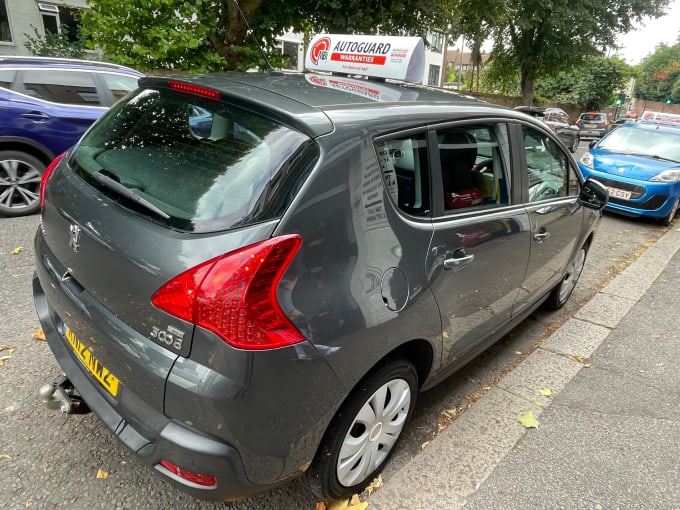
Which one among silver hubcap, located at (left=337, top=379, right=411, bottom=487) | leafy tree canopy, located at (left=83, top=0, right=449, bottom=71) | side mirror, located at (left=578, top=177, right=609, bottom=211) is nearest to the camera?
silver hubcap, located at (left=337, top=379, right=411, bottom=487)

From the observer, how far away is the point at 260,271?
1462 millimetres

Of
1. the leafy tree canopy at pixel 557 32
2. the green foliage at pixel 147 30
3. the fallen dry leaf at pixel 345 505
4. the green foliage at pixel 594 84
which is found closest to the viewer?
the fallen dry leaf at pixel 345 505

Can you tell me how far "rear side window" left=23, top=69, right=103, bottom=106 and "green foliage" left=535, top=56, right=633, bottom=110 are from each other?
40978 millimetres

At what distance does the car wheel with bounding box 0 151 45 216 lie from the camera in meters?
4.96

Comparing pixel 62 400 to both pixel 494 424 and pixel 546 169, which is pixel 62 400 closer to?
pixel 494 424

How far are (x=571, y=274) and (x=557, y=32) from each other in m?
23.2

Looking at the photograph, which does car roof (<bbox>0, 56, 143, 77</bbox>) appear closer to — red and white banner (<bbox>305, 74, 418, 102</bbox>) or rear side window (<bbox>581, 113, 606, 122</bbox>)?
red and white banner (<bbox>305, 74, 418, 102</bbox>)

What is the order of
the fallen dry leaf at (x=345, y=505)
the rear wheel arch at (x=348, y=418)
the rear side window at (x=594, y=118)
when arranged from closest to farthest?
1. the rear wheel arch at (x=348, y=418)
2. the fallen dry leaf at (x=345, y=505)
3. the rear side window at (x=594, y=118)

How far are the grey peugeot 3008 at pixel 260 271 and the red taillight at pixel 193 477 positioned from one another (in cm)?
1

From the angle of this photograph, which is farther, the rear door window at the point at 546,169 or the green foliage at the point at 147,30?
the green foliage at the point at 147,30

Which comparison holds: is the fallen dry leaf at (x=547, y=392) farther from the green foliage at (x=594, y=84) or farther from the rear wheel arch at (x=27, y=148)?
the green foliage at (x=594, y=84)

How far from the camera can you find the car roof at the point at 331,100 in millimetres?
1740

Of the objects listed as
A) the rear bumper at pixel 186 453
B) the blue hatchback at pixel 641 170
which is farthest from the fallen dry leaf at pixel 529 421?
the blue hatchback at pixel 641 170

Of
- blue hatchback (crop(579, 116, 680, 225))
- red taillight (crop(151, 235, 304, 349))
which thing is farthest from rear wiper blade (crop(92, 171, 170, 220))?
blue hatchback (crop(579, 116, 680, 225))
